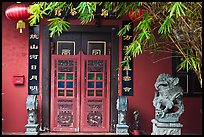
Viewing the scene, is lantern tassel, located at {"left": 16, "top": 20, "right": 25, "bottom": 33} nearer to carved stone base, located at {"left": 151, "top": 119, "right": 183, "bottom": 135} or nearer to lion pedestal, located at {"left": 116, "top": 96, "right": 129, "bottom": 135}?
lion pedestal, located at {"left": 116, "top": 96, "right": 129, "bottom": 135}

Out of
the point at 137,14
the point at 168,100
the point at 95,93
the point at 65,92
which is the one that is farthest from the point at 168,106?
the point at 65,92

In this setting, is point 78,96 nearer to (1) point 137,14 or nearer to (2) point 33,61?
(2) point 33,61

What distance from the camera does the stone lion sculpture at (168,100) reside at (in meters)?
5.28

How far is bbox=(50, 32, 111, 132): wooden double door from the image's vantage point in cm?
718

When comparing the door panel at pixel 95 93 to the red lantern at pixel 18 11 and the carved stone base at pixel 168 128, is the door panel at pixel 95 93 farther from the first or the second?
the carved stone base at pixel 168 128

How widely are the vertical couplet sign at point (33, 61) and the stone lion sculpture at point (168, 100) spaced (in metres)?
2.66

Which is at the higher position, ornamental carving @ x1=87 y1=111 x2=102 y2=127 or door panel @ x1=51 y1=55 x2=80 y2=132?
door panel @ x1=51 y1=55 x2=80 y2=132

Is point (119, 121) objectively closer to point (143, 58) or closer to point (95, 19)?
point (143, 58)

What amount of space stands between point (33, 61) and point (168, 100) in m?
2.92

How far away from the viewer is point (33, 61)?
23.4ft

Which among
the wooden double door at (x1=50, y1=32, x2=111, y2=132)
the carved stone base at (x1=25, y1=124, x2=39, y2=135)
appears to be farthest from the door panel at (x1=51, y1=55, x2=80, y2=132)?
the carved stone base at (x1=25, y1=124, x2=39, y2=135)

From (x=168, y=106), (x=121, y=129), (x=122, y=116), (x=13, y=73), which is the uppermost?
(x=13, y=73)

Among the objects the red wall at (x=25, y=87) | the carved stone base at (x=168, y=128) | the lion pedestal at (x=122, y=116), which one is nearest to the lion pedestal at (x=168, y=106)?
the carved stone base at (x=168, y=128)

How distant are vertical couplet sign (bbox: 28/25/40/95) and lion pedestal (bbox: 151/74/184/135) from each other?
8.72 feet
